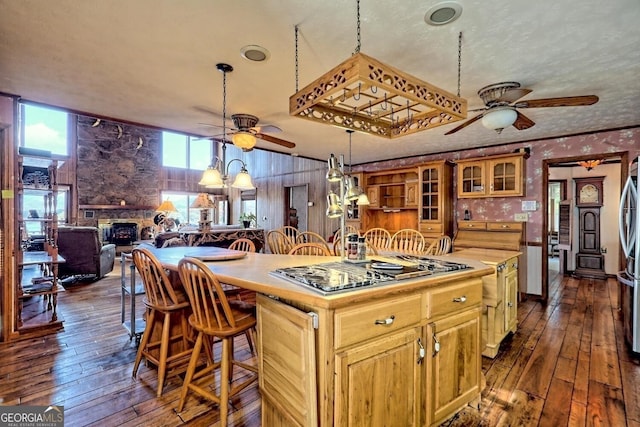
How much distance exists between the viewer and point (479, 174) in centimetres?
490

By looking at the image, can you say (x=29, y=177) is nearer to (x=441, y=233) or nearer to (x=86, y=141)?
(x=441, y=233)

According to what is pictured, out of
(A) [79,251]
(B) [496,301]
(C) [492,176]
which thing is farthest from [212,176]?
(C) [492,176]

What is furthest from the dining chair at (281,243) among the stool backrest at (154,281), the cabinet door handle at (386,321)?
the cabinet door handle at (386,321)

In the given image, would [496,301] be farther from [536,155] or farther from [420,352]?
[536,155]

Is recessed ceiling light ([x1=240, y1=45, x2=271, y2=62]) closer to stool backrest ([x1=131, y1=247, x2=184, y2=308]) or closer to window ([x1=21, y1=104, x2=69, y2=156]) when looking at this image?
stool backrest ([x1=131, y1=247, x2=184, y2=308])

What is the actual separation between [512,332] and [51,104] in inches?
206

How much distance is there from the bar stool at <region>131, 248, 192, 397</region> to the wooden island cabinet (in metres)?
0.57

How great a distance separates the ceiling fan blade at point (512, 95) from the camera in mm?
2195

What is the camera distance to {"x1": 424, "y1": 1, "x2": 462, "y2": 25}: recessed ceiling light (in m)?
1.58

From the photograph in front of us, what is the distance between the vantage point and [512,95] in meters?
2.30

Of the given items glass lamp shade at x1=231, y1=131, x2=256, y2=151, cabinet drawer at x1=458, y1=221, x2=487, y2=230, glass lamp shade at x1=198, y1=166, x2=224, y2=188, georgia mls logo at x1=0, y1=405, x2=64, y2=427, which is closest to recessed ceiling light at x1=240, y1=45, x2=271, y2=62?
glass lamp shade at x1=231, y1=131, x2=256, y2=151

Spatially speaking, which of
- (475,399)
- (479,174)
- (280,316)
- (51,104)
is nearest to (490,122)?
(475,399)

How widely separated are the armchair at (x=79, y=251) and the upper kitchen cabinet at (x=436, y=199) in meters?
5.73

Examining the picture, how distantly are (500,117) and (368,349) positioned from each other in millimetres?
2154
